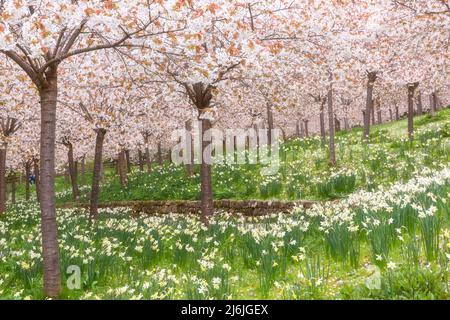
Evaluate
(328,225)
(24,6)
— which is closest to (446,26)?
(328,225)

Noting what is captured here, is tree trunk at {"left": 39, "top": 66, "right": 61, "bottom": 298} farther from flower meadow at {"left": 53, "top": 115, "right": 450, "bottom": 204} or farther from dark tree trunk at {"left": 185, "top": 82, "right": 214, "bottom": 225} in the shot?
flower meadow at {"left": 53, "top": 115, "right": 450, "bottom": 204}

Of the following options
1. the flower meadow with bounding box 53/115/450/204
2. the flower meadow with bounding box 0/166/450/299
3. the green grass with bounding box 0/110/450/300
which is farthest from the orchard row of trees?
the flower meadow with bounding box 53/115/450/204

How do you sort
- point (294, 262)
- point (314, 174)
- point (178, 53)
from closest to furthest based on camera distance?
point (294, 262) → point (178, 53) → point (314, 174)

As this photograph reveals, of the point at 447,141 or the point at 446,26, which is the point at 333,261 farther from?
the point at 447,141

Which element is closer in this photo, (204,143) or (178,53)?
(178,53)

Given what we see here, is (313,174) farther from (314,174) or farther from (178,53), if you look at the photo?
(178,53)

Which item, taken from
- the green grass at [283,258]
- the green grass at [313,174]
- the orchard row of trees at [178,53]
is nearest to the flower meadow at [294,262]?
the green grass at [283,258]

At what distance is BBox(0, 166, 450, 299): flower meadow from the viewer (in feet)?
13.3

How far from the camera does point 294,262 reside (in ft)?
18.2

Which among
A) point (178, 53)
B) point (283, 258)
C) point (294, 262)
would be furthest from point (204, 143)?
point (283, 258)

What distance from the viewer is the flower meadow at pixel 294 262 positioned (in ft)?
13.3

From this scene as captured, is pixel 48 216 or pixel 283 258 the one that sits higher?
pixel 48 216

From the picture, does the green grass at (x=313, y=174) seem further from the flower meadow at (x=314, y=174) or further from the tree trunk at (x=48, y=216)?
the tree trunk at (x=48, y=216)
